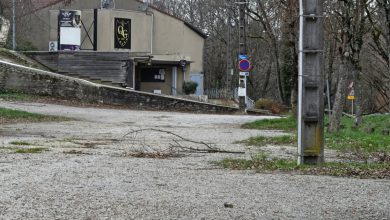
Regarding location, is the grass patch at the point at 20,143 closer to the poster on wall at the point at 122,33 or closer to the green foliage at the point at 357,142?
the green foliage at the point at 357,142

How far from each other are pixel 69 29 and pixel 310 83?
34771 millimetres

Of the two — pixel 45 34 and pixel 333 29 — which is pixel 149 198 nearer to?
pixel 333 29

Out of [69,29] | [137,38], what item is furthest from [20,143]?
[137,38]

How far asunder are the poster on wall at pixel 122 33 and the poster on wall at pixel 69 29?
3.70 meters

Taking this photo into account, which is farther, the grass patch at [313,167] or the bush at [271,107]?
the bush at [271,107]

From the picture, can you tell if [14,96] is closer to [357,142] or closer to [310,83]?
[357,142]

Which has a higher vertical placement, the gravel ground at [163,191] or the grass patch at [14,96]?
the grass patch at [14,96]

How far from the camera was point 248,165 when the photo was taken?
33.5ft

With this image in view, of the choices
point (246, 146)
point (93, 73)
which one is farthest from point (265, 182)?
point (93, 73)

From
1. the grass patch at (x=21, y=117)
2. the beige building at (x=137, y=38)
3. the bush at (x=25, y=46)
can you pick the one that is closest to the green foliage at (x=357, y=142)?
the grass patch at (x=21, y=117)

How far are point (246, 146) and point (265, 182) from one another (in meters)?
6.44

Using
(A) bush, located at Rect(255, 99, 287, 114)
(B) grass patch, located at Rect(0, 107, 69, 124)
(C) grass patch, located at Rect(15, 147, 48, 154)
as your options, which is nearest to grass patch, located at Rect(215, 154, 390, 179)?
(C) grass patch, located at Rect(15, 147, 48, 154)

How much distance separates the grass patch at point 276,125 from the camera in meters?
22.0

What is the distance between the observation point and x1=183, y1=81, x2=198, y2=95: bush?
49.3 metres
